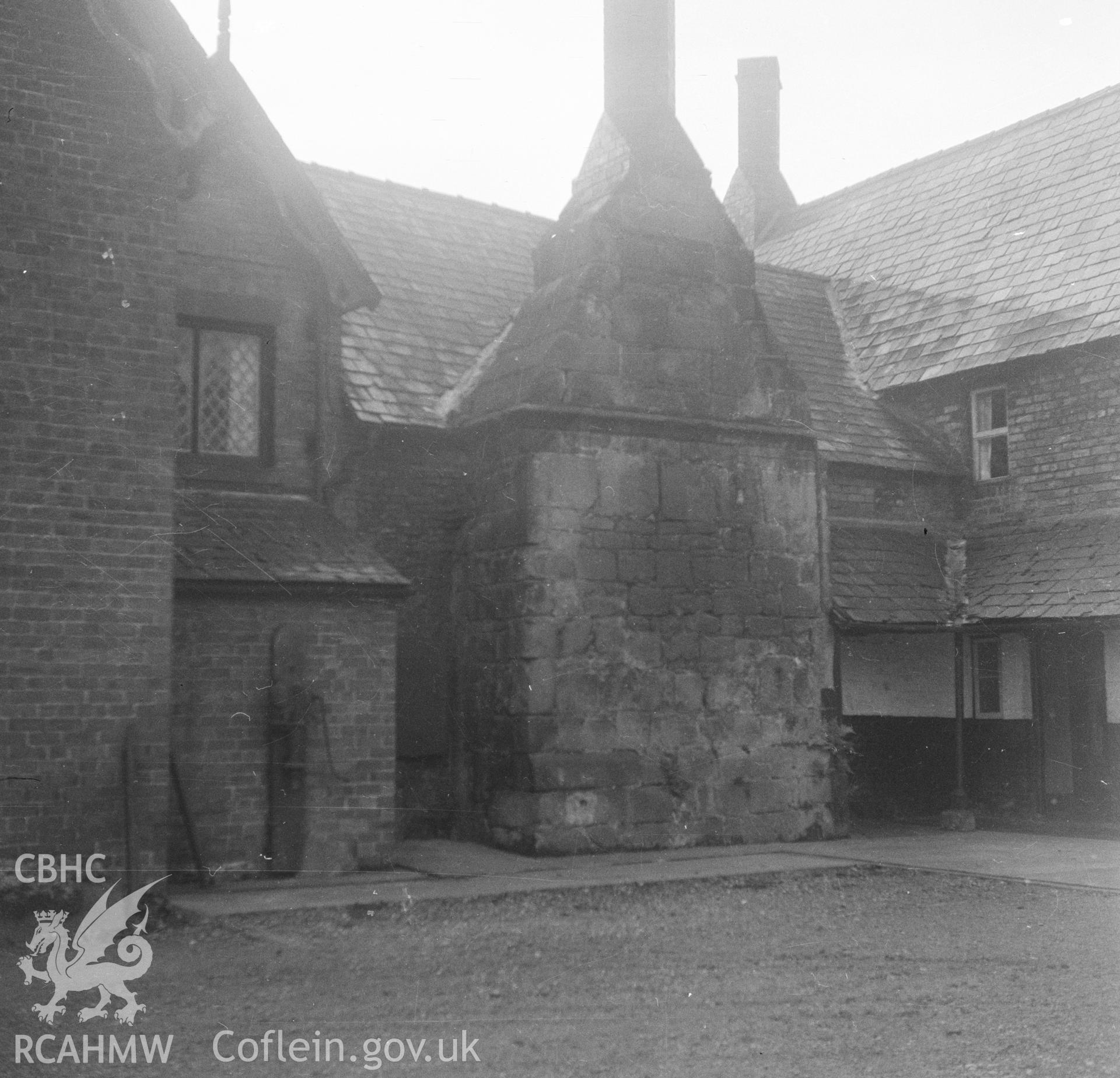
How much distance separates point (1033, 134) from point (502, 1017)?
16.4 metres

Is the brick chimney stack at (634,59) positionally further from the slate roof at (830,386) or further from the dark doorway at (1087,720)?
the dark doorway at (1087,720)

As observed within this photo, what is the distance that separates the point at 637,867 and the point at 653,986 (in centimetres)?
415

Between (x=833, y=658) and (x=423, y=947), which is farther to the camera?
(x=833, y=658)

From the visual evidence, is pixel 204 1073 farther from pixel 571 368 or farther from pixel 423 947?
pixel 571 368

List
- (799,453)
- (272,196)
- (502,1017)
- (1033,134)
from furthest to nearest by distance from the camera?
1. (1033,134)
2. (799,453)
3. (272,196)
4. (502,1017)

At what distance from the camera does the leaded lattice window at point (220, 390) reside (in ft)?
39.7

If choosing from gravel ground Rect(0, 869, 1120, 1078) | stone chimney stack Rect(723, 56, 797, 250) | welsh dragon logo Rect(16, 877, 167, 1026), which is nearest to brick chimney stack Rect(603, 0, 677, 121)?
gravel ground Rect(0, 869, 1120, 1078)

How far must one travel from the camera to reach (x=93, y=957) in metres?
7.50

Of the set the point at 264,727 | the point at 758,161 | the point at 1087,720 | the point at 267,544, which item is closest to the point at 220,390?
the point at 267,544

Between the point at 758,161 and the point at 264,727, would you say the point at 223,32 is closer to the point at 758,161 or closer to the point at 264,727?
the point at 264,727

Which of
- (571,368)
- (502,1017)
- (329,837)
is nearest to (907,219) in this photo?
(571,368)

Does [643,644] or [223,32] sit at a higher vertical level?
[223,32]

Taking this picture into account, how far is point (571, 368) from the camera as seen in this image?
13.0m

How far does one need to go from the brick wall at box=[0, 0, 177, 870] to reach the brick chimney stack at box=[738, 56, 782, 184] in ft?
60.3
